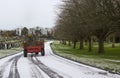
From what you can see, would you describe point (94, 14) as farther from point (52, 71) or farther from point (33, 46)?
point (52, 71)

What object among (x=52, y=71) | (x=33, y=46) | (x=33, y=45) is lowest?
(x=52, y=71)

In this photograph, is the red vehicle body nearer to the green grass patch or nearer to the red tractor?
the red tractor

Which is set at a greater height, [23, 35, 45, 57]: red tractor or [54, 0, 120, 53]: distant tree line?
[54, 0, 120, 53]: distant tree line

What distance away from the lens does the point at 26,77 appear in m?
16.3

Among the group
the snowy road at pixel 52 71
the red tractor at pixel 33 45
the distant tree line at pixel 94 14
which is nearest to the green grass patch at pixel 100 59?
the snowy road at pixel 52 71

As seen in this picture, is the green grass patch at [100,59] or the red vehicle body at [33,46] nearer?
the green grass patch at [100,59]

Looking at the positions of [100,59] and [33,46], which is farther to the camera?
[33,46]

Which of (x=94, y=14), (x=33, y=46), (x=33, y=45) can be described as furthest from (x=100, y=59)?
(x=33, y=45)

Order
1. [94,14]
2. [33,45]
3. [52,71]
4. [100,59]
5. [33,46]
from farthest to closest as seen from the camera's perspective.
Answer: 1. [33,45]
2. [33,46]
3. [94,14]
4. [100,59]
5. [52,71]

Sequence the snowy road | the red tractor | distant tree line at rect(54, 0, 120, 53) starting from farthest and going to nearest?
the red tractor → distant tree line at rect(54, 0, 120, 53) → the snowy road

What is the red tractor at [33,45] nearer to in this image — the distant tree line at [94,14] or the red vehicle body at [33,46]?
the red vehicle body at [33,46]

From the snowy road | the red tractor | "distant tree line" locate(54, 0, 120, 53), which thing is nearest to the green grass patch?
the snowy road

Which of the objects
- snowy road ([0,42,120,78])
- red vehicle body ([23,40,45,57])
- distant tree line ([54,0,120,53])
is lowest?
snowy road ([0,42,120,78])

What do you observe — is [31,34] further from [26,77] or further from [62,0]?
[26,77]
